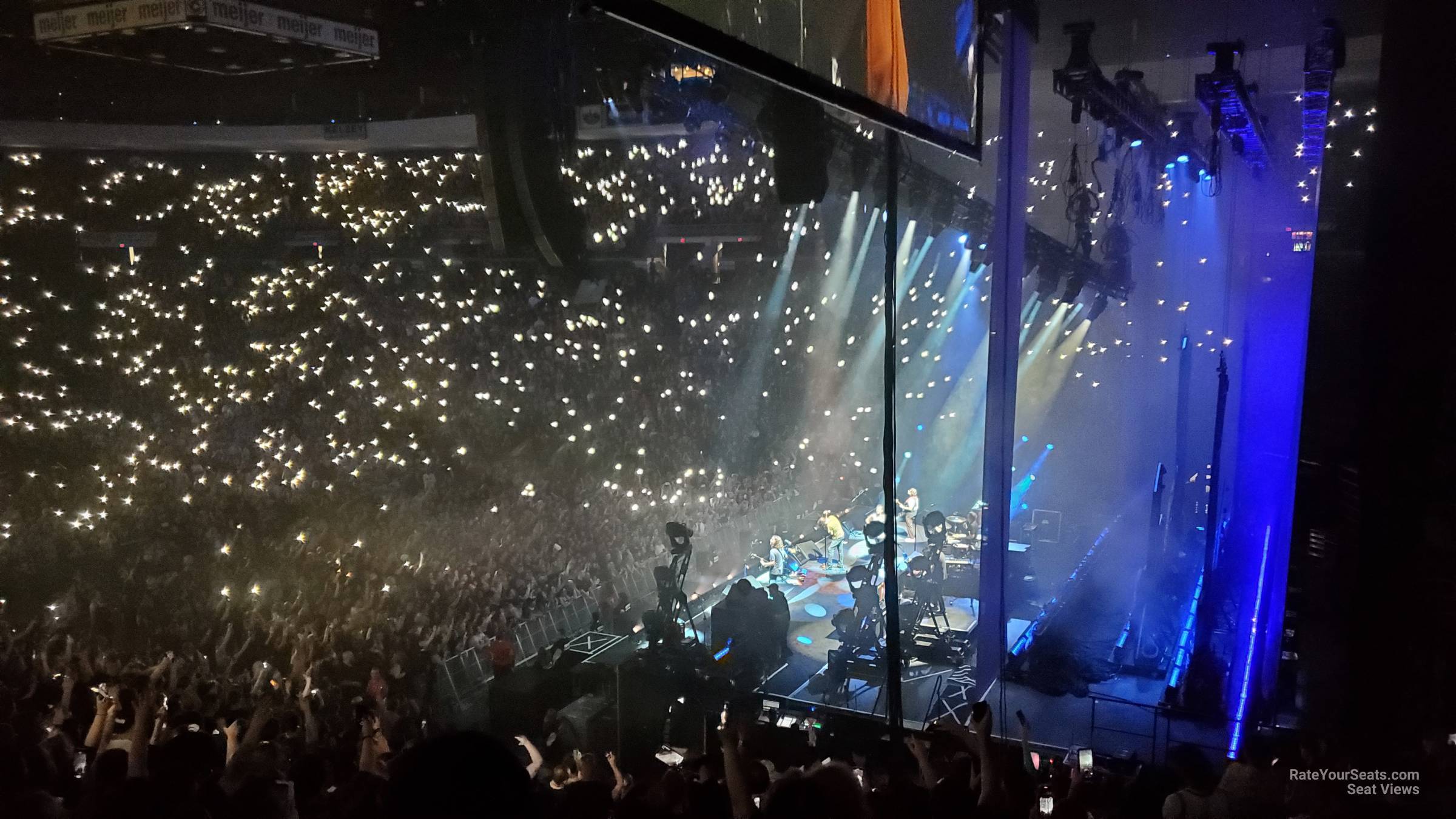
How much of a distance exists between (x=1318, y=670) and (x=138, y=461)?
30.2 feet

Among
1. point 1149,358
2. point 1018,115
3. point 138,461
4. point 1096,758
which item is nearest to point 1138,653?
point 1096,758

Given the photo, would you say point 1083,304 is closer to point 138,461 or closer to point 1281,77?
point 1281,77

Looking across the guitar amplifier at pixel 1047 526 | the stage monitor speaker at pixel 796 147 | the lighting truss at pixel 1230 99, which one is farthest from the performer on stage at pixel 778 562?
the lighting truss at pixel 1230 99

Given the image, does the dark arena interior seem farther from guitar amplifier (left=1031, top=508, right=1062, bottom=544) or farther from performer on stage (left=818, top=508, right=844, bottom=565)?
performer on stage (left=818, top=508, right=844, bottom=565)

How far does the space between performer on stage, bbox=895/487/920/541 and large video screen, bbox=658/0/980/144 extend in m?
8.74

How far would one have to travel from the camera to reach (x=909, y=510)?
11.5m

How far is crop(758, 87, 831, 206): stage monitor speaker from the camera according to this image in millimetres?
4637

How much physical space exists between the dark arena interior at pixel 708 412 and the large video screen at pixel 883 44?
16mm

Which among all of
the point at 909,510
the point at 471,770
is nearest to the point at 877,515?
the point at 909,510

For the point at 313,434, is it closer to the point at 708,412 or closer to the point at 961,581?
the point at 708,412

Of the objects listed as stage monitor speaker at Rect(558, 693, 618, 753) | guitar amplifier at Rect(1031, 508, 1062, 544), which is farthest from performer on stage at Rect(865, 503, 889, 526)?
stage monitor speaker at Rect(558, 693, 618, 753)

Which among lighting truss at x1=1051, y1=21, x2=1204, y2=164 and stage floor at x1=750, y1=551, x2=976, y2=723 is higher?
lighting truss at x1=1051, y1=21, x2=1204, y2=164

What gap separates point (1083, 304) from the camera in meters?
13.7

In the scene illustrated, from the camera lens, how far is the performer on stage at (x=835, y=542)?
10094 mm
